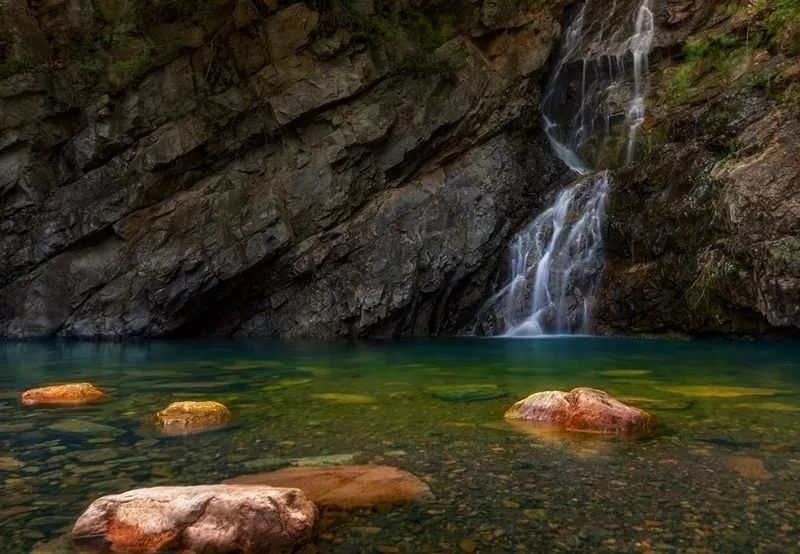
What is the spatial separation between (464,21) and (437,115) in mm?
3537

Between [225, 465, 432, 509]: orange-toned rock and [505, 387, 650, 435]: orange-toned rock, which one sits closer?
[225, 465, 432, 509]: orange-toned rock

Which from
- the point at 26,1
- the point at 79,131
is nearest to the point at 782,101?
the point at 79,131

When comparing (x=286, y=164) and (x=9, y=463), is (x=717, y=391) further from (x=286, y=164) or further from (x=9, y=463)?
(x=286, y=164)

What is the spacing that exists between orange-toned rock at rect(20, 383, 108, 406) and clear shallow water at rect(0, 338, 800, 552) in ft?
0.69

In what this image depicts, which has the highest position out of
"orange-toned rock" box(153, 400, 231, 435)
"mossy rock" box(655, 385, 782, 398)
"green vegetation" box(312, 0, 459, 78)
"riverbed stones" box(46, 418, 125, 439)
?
"green vegetation" box(312, 0, 459, 78)

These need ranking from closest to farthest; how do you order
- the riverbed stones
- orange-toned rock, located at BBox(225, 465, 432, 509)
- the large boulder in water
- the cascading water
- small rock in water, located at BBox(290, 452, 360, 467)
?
the large boulder in water
orange-toned rock, located at BBox(225, 465, 432, 509)
small rock in water, located at BBox(290, 452, 360, 467)
the riverbed stones
the cascading water

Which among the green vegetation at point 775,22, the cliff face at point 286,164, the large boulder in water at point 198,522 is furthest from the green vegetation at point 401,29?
the large boulder in water at point 198,522

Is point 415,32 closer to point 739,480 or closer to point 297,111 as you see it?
point 297,111

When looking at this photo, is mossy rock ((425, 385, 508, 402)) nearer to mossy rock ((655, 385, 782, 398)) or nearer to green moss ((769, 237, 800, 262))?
mossy rock ((655, 385, 782, 398))

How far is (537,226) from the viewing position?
18219 millimetres

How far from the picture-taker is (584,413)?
5.70 metres

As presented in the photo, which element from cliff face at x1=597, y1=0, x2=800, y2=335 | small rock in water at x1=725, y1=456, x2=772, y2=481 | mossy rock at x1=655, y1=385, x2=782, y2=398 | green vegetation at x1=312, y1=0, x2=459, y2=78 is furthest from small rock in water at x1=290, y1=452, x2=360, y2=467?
green vegetation at x1=312, y1=0, x2=459, y2=78

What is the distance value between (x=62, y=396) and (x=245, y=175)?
40.0 ft

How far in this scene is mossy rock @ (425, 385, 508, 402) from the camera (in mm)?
7453
